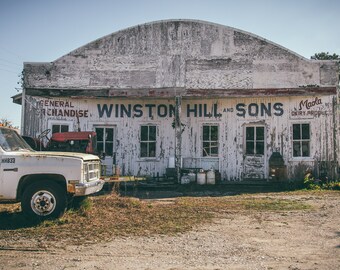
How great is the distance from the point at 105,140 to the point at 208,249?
10462mm

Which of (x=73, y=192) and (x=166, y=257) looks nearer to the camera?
(x=166, y=257)

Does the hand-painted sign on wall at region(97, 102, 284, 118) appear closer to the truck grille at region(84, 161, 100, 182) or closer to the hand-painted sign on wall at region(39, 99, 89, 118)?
the hand-painted sign on wall at region(39, 99, 89, 118)

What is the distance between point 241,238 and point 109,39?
12065 millimetres

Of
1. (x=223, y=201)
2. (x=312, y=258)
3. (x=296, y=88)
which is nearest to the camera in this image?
(x=312, y=258)

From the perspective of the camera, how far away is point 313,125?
14.3 meters

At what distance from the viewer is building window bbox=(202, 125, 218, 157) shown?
14.9 m

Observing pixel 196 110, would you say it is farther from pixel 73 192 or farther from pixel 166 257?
pixel 166 257

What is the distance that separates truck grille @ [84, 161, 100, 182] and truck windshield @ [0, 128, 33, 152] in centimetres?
148

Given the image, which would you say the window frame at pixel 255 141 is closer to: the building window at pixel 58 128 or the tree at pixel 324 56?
the building window at pixel 58 128

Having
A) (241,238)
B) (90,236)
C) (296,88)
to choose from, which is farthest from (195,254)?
(296,88)

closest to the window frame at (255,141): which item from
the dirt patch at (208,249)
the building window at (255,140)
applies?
the building window at (255,140)

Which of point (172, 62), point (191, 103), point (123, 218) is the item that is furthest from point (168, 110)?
point (123, 218)

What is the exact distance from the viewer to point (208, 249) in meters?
5.28

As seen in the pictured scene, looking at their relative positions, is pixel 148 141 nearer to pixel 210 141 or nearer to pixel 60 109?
pixel 210 141
